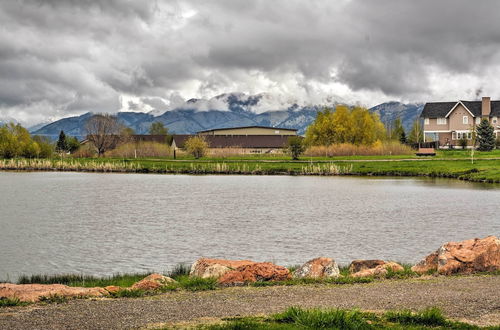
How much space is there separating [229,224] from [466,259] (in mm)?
18656

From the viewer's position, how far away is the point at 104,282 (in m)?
17.7

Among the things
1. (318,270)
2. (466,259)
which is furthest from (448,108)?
(318,270)

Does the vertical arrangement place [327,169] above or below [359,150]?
below

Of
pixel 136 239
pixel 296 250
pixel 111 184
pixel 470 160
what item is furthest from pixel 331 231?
pixel 470 160

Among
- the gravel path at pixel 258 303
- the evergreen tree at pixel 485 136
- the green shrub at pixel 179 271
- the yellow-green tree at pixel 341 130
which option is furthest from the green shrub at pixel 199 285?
the evergreen tree at pixel 485 136

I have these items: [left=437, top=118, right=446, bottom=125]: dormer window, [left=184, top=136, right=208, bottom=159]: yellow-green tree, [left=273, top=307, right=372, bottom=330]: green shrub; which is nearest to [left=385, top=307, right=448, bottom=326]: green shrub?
[left=273, top=307, right=372, bottom=330]: green shrub

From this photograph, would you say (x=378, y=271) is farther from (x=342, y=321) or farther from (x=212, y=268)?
(x=342, y=321)

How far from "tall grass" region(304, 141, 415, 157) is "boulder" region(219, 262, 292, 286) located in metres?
82.2

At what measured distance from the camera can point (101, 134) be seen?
143625 mm

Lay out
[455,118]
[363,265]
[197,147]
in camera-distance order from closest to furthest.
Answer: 1. [363,265]
2. [197,147]
3. [455,118]

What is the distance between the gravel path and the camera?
1102cm

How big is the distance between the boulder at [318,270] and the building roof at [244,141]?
128687mm

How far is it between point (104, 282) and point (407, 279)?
9.00m

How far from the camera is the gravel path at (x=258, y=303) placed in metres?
11.0
